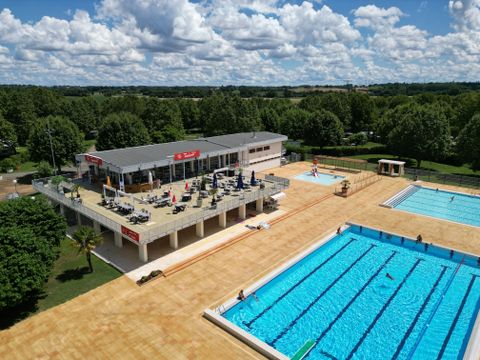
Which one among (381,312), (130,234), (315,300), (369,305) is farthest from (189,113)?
(381,312)

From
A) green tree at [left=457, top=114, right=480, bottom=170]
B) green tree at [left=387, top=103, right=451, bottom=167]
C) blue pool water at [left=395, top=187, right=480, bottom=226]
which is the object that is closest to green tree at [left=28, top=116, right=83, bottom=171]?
blue pool water at [left=395, top=187, right=480, bottom=226]

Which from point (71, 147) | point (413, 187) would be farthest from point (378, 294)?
point (71, 147)

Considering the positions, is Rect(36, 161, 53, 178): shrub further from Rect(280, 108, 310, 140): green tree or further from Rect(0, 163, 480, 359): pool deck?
Rect(280, 108, 310, 140): green tree

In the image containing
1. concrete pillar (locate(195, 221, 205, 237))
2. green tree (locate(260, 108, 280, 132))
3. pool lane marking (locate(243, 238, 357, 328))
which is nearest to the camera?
pool lane marking (locate(243, 238, 357, 328))

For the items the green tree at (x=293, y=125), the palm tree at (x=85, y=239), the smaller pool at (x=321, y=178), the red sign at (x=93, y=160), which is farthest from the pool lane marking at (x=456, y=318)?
the green tree at (x=293, y=125)

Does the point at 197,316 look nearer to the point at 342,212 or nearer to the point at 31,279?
the point at 31,279

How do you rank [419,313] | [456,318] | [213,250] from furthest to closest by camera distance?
[213,250] < [419,313] < [456,318]

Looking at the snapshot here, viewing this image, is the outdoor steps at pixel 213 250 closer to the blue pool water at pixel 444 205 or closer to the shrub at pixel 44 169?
the blue pool water at pixel 444 205

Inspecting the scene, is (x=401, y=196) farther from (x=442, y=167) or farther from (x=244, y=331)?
(x=244, y=331)
